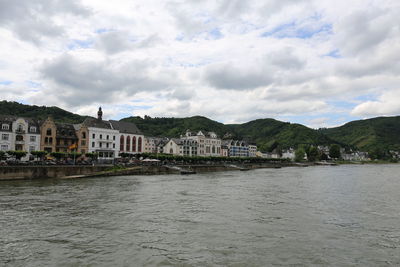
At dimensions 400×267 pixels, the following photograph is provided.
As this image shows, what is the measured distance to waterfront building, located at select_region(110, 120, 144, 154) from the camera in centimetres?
11006

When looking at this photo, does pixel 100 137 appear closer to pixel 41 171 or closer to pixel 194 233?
pixel 41 171

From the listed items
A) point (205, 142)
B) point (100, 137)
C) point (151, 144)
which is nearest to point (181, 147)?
point (205, 142)

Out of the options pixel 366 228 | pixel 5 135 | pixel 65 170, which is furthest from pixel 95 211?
pixel 5 135

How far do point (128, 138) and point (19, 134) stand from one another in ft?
132

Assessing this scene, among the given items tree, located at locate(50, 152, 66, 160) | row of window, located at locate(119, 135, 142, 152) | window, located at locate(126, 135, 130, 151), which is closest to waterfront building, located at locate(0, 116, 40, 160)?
tree, located at locate(50, 152, 66, 160)

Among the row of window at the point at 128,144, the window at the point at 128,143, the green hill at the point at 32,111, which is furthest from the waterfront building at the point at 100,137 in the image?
the green hill at the point at 32,111

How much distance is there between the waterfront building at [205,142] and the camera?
526 feet

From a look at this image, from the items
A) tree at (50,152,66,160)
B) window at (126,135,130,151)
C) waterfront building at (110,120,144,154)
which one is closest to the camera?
tree at (50,152,66,160)

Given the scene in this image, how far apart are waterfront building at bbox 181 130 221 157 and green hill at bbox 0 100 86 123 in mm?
59961

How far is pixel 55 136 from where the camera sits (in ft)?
282

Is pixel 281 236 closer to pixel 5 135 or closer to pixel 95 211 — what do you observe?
pixel 95 211

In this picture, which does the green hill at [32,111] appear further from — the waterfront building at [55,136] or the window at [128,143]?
the waterfront building at [55,136]

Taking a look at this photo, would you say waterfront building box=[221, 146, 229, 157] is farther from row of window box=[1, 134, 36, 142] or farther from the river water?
the river water

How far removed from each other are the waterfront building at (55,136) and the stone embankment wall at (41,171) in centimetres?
1968
